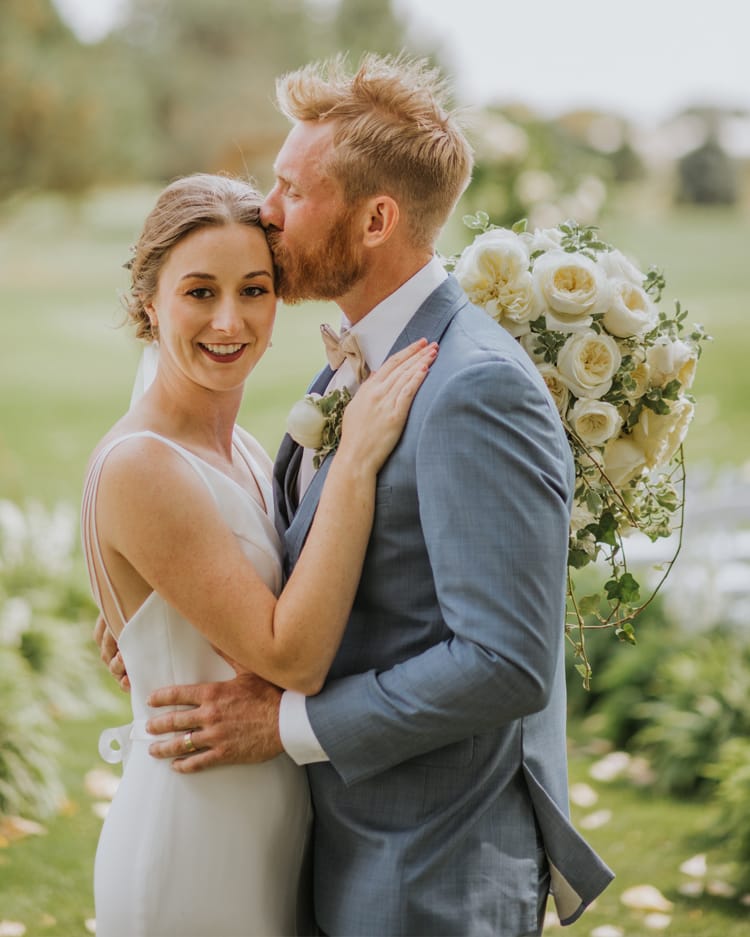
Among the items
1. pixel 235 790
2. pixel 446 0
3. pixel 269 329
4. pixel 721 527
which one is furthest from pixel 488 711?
pixel 446 0

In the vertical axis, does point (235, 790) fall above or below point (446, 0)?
below

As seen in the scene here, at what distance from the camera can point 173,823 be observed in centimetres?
233

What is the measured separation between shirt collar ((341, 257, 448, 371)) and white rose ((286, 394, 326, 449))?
0.16 meters

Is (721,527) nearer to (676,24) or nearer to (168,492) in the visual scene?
(168,492)

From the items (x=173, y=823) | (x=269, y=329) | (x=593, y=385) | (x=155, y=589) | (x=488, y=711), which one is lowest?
(x=173, y=823)

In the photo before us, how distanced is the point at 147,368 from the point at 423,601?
0.95m

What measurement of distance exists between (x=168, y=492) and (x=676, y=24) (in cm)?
1164

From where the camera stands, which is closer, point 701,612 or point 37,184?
point 701,612

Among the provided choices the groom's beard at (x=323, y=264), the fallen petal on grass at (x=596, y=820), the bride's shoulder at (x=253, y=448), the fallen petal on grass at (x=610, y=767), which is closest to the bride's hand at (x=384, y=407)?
the groom's beard at (x=323, y=264)

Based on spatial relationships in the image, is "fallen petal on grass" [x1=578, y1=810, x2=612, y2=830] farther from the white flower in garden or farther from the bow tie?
the bow tie

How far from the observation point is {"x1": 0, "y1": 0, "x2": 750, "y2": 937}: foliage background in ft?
15.8

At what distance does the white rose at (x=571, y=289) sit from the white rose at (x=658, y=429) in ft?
A: 1.01

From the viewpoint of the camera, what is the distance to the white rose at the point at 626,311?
2.52 metres

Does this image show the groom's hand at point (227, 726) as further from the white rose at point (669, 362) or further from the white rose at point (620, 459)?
the white rose at point (669, 362)
